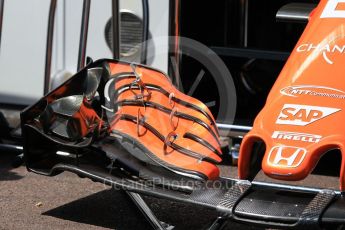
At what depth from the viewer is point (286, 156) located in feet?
11.2

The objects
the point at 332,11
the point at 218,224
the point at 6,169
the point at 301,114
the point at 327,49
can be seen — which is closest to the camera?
the point at 218,224

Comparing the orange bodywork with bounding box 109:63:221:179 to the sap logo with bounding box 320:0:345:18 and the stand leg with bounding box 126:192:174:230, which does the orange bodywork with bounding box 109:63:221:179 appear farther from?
the sap logo with bounding box 320:0:345:18

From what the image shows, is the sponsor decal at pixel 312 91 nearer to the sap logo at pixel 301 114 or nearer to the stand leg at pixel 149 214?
the sap logo at pixel 301 114

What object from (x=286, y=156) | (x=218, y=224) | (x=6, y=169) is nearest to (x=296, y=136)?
(x=286, y=156)

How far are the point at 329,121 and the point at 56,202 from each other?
1.65 metres

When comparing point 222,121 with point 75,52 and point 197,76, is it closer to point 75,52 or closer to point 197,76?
point 197,76

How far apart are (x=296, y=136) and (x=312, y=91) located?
262 millimetres

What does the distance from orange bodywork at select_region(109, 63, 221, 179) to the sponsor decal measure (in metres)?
0.43

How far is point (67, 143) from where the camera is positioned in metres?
3.94

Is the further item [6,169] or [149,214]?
[6,169]

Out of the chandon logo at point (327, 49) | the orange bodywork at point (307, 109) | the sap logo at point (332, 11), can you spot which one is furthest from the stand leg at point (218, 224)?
the sap logo at point (332, 11)

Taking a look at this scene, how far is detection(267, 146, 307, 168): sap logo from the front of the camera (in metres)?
3.38

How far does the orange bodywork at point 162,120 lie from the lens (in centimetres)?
381

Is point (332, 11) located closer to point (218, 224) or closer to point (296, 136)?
point (296, 136)
